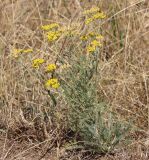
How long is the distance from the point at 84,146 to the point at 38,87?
1.66ft

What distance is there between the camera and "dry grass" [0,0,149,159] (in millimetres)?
2412

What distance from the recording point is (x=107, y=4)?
3.09m

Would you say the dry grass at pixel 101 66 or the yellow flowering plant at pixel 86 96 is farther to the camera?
the dry grass at pixel 101 66

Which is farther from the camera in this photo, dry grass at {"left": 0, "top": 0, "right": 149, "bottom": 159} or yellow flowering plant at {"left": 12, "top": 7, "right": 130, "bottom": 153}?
dry grass at {"left": 0, "top": 0, "right": 149, "bottom": 159}

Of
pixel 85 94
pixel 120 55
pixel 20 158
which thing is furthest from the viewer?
pixel 120 55

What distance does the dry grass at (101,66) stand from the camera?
2412 millimetres

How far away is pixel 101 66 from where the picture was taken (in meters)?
2.58

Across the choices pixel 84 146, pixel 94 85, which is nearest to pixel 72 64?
pixel 94 85

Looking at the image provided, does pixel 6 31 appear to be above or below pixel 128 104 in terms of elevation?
above

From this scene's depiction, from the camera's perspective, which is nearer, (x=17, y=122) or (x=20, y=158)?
(x=20, y=158)

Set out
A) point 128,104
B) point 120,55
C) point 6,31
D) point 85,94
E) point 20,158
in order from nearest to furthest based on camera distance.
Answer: point 85,94
point 20,158
point 128,104
point 120,55
point 6,31

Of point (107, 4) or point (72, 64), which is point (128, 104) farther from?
point (107, 4)

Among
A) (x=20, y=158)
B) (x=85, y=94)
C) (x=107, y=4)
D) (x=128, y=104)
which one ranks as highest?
(x=107, y=4)

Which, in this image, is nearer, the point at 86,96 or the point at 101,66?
the point at 86,96
